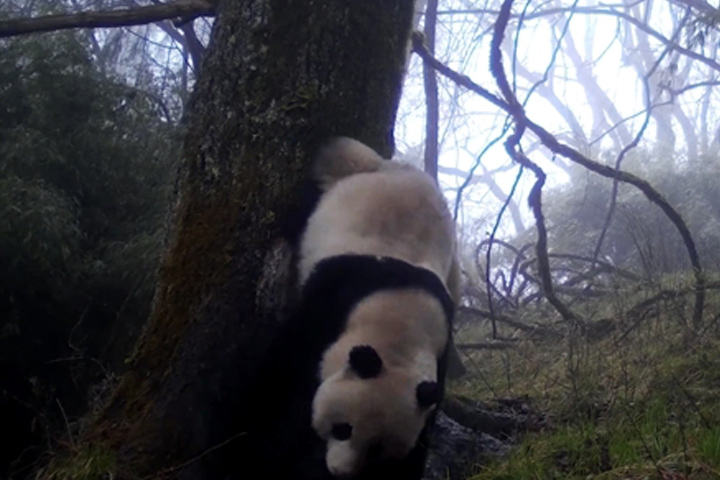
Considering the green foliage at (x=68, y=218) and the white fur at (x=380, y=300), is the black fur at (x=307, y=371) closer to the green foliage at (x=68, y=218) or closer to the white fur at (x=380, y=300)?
the white fur at (x=380, y=300)

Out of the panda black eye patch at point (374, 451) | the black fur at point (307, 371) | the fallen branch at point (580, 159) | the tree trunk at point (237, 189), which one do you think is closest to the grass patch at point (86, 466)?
the tree trunk at point (237, 189)

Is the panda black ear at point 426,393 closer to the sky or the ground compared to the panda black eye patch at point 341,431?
closer to the sky

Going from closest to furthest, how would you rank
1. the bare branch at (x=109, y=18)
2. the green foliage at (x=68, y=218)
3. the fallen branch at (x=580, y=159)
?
the bare branch at (x=109, y=18) → the green foliage at (x=68, y=218) → the fallen branch at (x=580, y=159)

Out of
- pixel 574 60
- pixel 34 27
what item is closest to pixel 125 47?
pixel 34 27

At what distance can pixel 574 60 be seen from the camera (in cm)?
3067

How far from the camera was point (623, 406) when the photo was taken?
13.9 ft

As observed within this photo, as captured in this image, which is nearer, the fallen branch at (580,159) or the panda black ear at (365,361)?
the panda black ear at (365,361)

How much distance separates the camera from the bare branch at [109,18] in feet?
13.6

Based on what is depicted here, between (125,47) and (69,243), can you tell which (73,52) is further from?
(125,47)

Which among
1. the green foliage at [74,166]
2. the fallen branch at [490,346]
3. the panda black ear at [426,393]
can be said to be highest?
the green foliage at [74,166]

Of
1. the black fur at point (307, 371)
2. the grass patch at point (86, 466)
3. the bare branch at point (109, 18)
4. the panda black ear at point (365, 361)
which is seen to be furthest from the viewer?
the bare branch at point (109, 18)

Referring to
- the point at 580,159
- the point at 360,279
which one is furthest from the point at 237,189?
the point at 580,159

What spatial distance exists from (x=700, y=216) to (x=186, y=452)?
11.7 meters

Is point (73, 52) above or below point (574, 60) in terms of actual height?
below
